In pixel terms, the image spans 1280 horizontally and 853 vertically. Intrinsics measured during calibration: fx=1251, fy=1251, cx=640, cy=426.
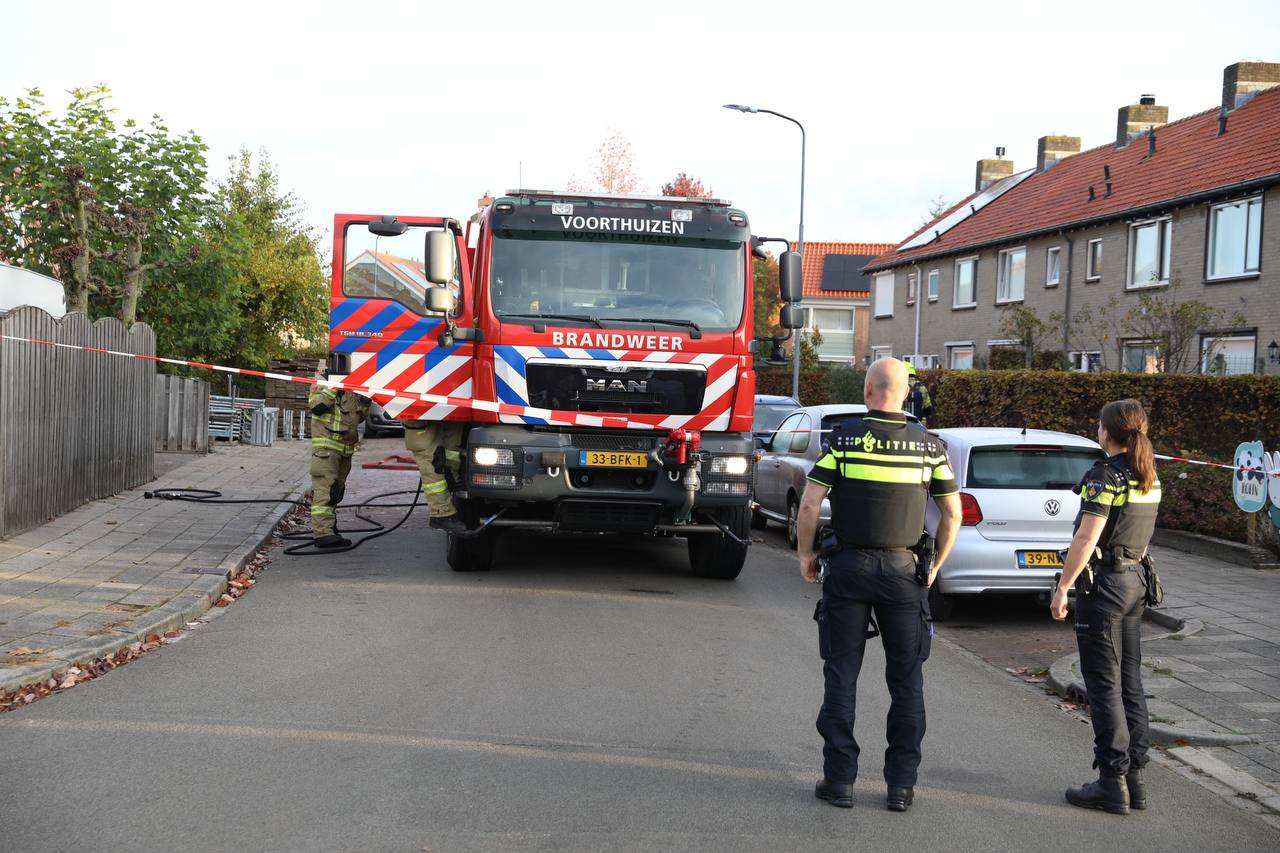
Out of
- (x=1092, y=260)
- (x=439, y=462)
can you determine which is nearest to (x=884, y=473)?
(x=439, y=462)

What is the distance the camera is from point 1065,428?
16.3 metres

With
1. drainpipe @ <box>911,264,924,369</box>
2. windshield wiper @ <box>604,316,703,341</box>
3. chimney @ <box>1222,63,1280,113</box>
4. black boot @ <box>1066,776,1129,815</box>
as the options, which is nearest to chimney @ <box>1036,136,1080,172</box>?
drainpipe @ <box>911,264,924,369</box>

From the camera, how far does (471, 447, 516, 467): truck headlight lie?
956 centimetres

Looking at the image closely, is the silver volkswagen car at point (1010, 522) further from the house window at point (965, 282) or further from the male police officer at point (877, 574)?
the house window at point (965, 282)

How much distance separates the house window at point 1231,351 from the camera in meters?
23.8

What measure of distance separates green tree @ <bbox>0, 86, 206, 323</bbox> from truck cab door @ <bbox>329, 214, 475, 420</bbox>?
12481mm

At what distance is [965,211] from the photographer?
136ft

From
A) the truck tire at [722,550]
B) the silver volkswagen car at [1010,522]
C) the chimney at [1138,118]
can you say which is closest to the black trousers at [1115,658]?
the silver volkswagen car at [1010,522]

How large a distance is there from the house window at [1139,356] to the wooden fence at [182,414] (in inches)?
702

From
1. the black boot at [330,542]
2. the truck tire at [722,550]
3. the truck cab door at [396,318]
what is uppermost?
the truck cab door at [396,318]

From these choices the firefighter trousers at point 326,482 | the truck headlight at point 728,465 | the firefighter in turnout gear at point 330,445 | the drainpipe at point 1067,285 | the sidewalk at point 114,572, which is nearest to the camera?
the sidewalk at point 114,572

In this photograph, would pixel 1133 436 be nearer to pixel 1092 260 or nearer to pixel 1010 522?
pixel 1010 522

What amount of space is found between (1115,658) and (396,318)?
22.4 feet

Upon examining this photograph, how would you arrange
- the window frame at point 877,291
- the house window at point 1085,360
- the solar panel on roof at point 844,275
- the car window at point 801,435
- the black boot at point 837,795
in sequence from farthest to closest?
the solar panel on roof at point 844,275 < the window frame at point 877,291 < the house window at point 1085,360 < the car window at point 801,435 < the black boot at point 837,795
